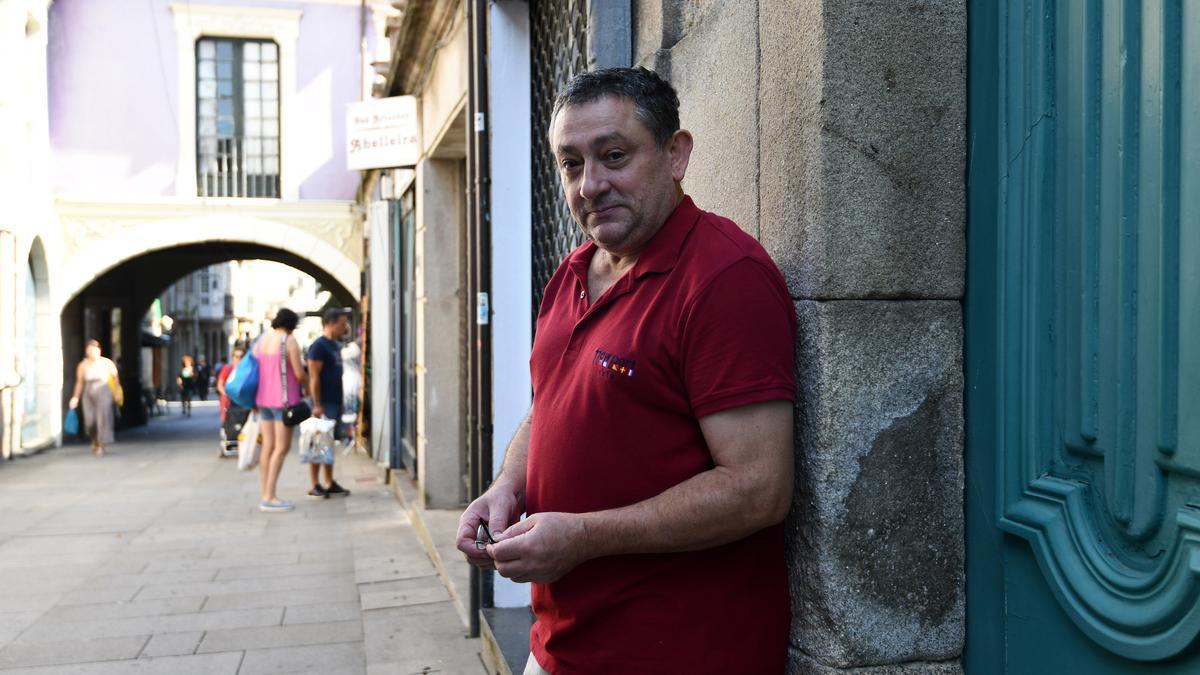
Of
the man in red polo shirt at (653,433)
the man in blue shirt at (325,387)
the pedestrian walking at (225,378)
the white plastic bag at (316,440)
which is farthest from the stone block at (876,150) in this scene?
the pedestrian walking at (225,378)

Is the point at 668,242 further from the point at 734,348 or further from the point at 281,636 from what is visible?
the point at 281,636

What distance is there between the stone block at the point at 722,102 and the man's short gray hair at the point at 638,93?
38 centimetres

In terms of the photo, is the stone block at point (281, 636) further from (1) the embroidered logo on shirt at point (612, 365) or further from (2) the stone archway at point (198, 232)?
(2) the stone archway at point (198, 232)

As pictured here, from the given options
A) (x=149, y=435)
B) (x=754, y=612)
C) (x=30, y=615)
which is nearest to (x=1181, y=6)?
(x=754, y=612)

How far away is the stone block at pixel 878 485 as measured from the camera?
6.08 feet

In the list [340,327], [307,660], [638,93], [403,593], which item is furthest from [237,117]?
[638,93]

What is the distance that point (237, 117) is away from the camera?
18.6 metres

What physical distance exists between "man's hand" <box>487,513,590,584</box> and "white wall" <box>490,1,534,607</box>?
11.2 feet

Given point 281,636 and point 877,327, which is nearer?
point 877,327

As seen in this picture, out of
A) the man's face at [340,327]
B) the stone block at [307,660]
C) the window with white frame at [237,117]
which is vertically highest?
the window with white frame at [237,117]

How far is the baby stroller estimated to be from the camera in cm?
1407

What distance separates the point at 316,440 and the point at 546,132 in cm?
564

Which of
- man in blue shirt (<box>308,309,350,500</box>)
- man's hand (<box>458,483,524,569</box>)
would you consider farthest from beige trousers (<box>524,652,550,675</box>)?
man in blue shirt (<box>308,309,350,500</box>)

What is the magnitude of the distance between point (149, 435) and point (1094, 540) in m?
20.9
